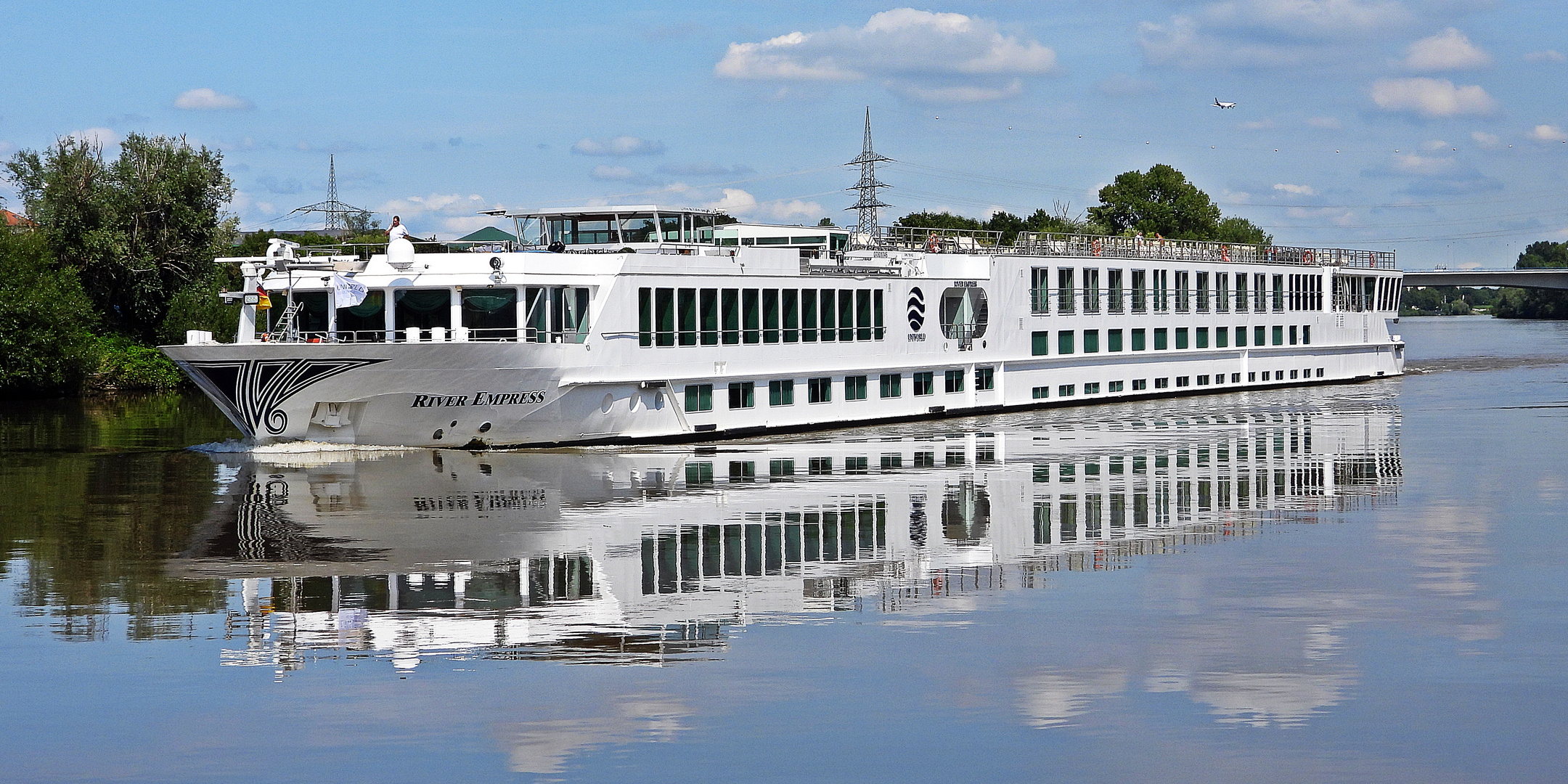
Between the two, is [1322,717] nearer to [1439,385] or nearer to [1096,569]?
[1096,569]

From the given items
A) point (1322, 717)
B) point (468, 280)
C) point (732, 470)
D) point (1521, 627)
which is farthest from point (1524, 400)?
point (1322, 717)

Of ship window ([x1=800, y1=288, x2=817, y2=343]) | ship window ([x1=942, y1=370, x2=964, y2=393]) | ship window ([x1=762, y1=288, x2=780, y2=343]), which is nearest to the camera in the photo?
ship window ([x1=762, y1=288, x2=780, y2=343])

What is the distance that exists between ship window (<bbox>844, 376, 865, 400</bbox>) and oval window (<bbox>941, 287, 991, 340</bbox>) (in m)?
5.25

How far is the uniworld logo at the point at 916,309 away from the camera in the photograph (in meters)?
46.8

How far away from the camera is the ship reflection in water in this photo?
1568 centimetres

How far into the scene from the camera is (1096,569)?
19.2 m

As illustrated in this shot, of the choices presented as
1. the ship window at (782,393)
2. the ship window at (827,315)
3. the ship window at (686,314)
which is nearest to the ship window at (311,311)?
the ship window at (686,314)

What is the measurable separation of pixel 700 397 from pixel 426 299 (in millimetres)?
7646

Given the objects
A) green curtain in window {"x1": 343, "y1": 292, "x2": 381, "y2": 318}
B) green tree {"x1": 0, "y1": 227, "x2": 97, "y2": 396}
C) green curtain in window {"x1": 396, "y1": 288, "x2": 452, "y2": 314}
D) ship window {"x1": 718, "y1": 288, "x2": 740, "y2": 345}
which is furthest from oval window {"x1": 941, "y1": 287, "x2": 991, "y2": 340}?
green tree {"x1": 0, "y1": 227, "x2": 97, "y2": 396}

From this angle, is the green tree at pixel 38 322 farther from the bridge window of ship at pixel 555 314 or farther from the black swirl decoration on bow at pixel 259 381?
the bridge window of ship at pixel 555 314

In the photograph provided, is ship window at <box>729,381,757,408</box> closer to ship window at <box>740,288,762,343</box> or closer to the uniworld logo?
ship window at <box>740,288,762,343</box>

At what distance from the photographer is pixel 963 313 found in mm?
49438

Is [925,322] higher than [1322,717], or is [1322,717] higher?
[925,322]

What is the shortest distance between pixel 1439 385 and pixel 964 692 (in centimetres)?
5704
